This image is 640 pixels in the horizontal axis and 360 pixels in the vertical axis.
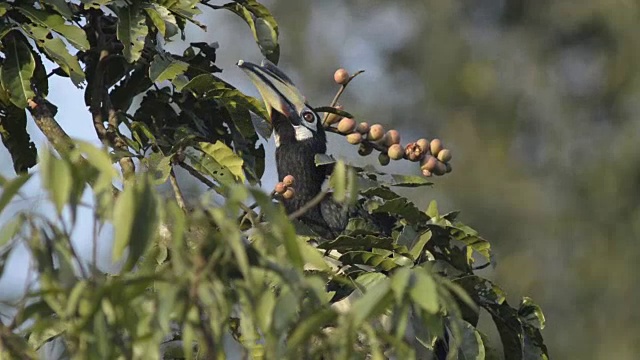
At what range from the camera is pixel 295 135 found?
8.15ft

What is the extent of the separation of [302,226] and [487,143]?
17.2 ft

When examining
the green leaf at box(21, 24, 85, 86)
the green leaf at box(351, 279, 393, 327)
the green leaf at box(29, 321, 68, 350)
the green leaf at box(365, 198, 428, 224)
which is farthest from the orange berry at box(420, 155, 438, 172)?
the green leaf at box(351, 279, 393, 327)

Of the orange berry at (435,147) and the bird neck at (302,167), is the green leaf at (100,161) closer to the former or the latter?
the orange berry at (435,147)

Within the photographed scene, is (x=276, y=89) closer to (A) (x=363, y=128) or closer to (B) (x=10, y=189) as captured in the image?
(A) (x=363, y=128)

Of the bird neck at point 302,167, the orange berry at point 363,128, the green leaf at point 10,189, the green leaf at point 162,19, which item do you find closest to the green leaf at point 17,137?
the green leaf at point 162,19

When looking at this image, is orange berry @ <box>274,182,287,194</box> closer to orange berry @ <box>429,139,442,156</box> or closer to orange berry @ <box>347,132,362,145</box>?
orange berry @ <box>347,132,362,145</box>

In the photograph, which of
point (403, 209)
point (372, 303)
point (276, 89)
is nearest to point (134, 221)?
point (372, 303)

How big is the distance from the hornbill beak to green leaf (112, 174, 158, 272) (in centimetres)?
135

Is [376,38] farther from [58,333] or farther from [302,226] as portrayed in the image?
[58,333]

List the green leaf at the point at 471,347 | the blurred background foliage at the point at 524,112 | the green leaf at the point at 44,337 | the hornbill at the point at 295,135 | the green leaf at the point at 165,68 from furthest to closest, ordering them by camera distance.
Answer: the blurred background foliage at the point at 524,112, the hornbill at the point at 295,135, the green leaf at the point at 165,68, the green leaf at the point at 471,347, the green leaf at the point at 44,337

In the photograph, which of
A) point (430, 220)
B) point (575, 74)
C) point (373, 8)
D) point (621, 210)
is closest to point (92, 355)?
point (430, 220)

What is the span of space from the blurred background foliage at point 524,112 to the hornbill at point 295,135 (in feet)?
10.2

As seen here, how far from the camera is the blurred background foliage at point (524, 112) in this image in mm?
6273

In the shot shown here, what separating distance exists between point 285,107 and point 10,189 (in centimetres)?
164
